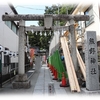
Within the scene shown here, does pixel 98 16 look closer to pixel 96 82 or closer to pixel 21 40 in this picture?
pixel 21 40

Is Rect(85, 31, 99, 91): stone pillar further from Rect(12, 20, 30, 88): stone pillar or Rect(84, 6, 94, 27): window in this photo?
Rect(84, 6, 94, 27): window

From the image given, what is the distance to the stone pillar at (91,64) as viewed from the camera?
9468 millimetres

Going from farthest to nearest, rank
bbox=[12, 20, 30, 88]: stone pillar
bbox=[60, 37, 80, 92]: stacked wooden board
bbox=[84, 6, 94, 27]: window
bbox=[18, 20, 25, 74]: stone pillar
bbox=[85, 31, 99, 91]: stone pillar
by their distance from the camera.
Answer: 1. bbox=[84, 6, 94, 27]: window
2. bbox=[18, 20, 25, 74]: stone pillar
3. bbox=[12, 20, 30, 88]: stone pillar
4. bbox=[60, 37, 80, 92]: stacked wooden board
5. bbox=[85, 31, 99, 91]: stone pillar

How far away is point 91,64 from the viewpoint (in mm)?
9781

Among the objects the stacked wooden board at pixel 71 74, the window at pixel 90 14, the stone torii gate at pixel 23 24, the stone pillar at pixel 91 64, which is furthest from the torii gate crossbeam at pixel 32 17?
the window at pixel 90 14

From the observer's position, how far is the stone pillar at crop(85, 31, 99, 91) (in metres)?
9.47

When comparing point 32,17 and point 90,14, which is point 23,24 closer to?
point 32,17

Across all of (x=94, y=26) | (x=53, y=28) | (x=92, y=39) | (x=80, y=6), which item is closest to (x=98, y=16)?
(x=94, y=26)

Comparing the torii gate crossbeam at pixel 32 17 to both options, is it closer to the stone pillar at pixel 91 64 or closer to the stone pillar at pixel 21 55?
the stone pillar at pixel 21 55

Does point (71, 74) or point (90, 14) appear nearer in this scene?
point (71, 74)

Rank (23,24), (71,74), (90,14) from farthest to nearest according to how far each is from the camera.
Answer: (90,14)
(23,24)
(71,74)

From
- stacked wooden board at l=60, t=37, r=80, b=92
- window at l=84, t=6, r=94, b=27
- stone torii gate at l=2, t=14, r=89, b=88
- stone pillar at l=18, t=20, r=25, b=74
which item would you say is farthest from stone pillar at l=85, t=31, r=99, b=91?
window at l=84, t=6, r=94, b=27

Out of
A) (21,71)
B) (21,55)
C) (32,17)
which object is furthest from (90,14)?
(21,71)

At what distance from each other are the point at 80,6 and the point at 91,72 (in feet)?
41.5
